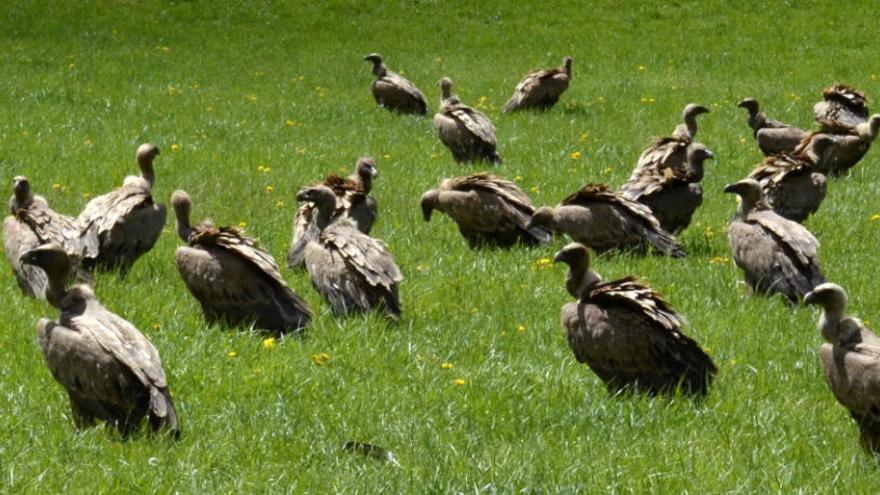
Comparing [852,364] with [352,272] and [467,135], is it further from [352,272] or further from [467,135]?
[467,135]

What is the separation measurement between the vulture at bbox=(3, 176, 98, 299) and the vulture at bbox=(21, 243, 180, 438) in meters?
2.82

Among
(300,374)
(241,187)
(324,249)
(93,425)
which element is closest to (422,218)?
(241,187)

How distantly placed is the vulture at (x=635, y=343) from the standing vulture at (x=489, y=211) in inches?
153

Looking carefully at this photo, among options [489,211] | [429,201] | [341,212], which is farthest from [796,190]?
[341,212]

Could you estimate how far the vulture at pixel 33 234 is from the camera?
9.43 m

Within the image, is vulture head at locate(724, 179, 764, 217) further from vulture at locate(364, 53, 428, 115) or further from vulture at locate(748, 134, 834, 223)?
vulture at locate(364, 53, 428, 115)

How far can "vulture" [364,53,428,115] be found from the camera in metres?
19.8

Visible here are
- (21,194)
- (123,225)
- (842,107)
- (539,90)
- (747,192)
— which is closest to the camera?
(123,225)

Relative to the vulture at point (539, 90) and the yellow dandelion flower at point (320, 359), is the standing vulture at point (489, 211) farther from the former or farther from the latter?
the vulture at point (539, 90)

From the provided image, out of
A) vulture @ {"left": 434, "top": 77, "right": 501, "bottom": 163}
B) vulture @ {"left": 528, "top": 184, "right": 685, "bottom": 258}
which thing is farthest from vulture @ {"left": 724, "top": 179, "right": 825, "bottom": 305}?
vulture @ {"left": 434, "top": 77, "right": 501, "bottom": 163}

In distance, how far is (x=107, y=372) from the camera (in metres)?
6.39

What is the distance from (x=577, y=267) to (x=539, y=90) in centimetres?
1177

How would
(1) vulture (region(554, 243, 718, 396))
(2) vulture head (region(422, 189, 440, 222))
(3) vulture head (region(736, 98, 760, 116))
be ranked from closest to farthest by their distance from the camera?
(1) vulture (region(554, 243, 718, 396))
(2) vulture head (region(422, 189, 440, 222))
(3) vulture head (region(736, 98, 760, 116))

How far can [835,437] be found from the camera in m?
6.76
